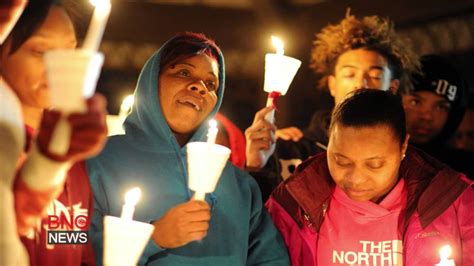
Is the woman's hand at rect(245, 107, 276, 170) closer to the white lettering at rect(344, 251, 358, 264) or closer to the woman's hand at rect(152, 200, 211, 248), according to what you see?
the white lettering at rect(344, 251, 358, 264)

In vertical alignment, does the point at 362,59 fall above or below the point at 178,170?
→ above

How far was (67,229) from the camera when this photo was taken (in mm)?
2873

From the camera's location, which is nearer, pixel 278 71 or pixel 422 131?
pixel 278 71

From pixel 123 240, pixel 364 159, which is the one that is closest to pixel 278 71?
pixel 364 159

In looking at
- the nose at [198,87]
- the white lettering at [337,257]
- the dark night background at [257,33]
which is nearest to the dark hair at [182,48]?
the nose at [198,87]

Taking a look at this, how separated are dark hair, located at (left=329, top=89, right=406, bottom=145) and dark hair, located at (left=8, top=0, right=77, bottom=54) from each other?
1.44 m

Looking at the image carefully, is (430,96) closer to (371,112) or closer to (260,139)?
(260,139)

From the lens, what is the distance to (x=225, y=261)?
10.9 feet

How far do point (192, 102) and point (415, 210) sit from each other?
41.8 inches

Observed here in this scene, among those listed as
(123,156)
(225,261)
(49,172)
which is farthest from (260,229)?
(49,172)

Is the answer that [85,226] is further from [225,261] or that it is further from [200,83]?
[200,83]

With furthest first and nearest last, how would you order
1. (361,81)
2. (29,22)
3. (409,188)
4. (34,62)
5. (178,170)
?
(361,81)
(409,188)
(178,170)
(34,62)
(29,22)

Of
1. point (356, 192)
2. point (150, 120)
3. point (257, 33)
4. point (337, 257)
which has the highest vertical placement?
point (257, 33)

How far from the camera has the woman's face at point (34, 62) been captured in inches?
107
